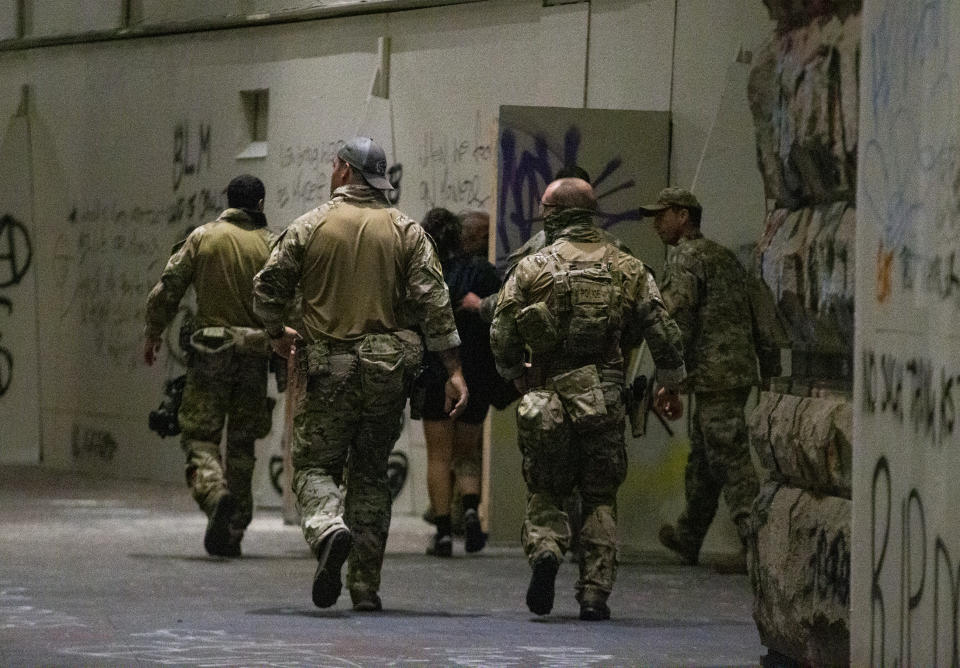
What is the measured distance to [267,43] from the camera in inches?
647

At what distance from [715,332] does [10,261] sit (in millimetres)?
9792

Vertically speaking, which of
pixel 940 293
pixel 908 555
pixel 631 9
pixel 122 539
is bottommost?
pixel 122 539

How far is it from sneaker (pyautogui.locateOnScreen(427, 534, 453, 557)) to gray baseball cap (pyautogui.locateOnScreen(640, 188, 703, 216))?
2242 mm

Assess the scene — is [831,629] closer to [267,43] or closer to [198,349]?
[198,349]

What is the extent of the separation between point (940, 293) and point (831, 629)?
5.62ft

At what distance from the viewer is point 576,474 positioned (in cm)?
919

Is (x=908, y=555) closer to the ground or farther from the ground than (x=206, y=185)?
closer to the ground

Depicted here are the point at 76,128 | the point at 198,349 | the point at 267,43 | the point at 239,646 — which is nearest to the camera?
the point at 239,646

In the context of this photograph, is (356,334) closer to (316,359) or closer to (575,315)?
(316,359)

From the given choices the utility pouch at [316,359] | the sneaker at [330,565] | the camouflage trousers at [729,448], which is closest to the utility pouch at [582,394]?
the utility pouch at [316,359]

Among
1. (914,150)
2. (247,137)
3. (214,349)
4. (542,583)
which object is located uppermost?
(247,137)

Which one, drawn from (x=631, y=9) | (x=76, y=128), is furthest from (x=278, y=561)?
(x=76, y=128)

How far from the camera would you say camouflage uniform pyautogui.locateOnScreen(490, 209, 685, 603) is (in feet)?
29.6

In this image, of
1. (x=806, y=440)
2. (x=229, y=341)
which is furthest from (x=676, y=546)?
(x=806, y=440)
